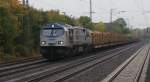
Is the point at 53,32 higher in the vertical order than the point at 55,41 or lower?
higher

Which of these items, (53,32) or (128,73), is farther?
(53,32)

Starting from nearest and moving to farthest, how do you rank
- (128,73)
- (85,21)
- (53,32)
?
(128,73) → (53,32) → (85,21)

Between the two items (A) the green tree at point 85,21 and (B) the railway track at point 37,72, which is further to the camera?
(A) the green tree at point 85,21

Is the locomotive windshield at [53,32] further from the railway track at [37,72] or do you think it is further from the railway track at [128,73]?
the railway track at [128,73]

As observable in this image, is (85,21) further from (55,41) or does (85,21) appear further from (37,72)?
(37,72)

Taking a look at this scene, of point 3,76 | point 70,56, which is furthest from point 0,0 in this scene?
point 3,76

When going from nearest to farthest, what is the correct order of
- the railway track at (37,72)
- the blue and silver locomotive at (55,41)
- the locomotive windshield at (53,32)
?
the railway track at (37,72), the blue and silver locomotive at (55,41), the locomotive windshield at (53,32)

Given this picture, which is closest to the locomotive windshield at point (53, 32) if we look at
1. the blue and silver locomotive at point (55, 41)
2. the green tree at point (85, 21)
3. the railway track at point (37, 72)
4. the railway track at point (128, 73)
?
the blue and silver locomotive at point (55, 41)

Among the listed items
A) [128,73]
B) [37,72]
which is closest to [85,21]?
[128,73]

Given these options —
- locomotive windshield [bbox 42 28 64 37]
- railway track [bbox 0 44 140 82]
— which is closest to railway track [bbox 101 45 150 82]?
railway track [bbox 0 44 140 82]

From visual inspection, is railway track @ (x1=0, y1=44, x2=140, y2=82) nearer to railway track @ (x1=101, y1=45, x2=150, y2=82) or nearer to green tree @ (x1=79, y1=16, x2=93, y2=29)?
railway track @ (x1=101, y1=45, x2=150, y2=82)

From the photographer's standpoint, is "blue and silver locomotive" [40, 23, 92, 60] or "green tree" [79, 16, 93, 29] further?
"green tree" [79, 16, 93, 29]

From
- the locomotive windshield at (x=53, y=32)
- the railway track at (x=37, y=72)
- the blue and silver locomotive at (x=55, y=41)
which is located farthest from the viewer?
the locomotive windshield at (x=53, y=32)

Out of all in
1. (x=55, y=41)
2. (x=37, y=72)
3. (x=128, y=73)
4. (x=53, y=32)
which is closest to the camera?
(x=37, y=72)
